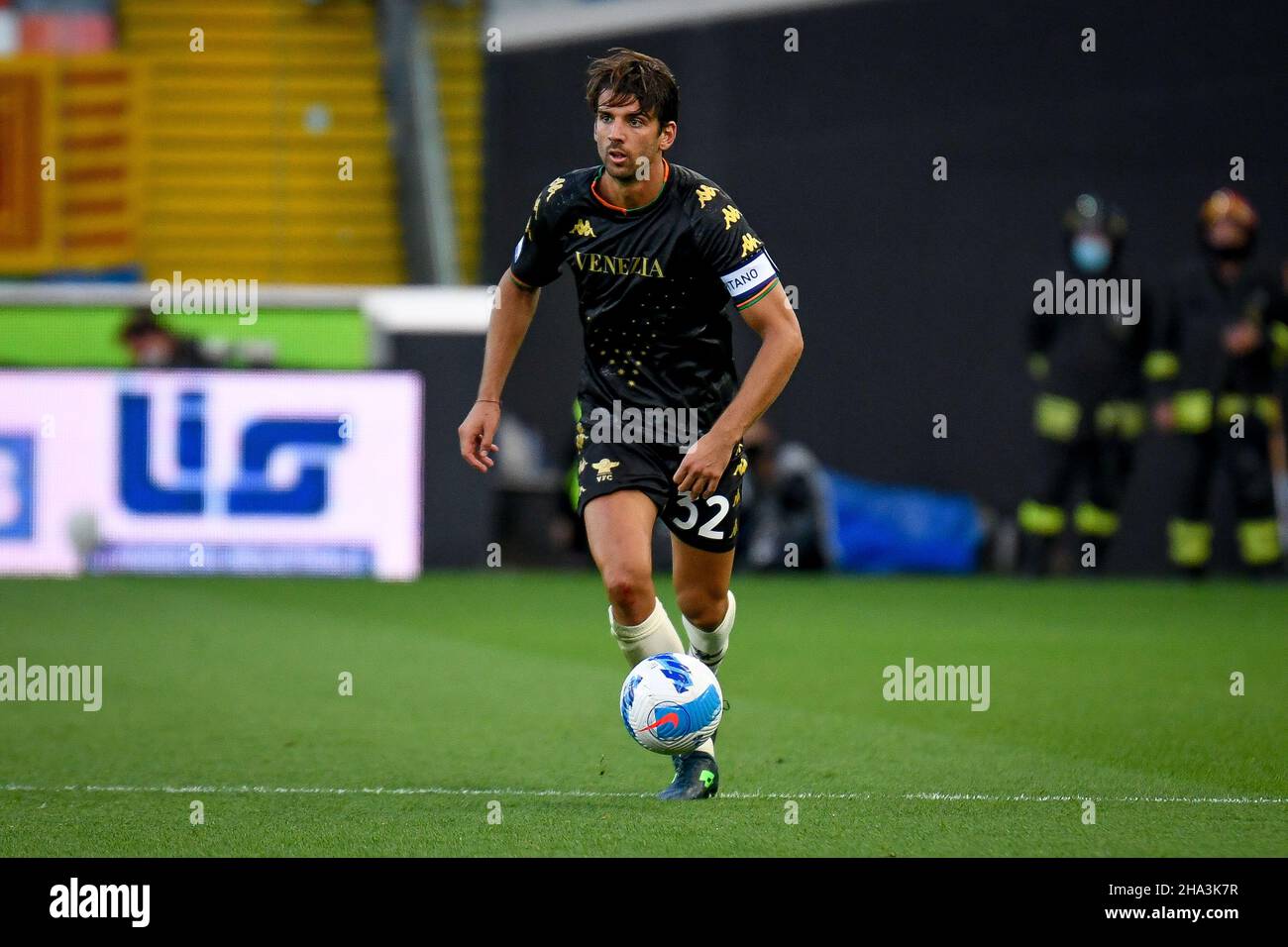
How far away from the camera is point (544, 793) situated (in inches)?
251

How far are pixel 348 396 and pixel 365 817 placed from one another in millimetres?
8517

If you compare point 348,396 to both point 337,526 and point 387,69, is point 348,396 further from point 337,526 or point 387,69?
point 387,69

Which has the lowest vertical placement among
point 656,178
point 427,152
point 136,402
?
point 136,402

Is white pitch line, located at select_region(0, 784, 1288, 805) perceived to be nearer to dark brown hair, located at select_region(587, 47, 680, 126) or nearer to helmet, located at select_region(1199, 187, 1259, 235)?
dark brown hair, located at select_region(587, 47, 680, 126)

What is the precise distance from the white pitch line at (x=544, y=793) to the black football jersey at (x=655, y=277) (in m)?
1.17

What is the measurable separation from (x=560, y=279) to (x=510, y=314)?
10113 millimetres

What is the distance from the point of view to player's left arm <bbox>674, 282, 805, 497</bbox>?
5.99m

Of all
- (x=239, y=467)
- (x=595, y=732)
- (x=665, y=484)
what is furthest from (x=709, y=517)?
(x=239, y=467)

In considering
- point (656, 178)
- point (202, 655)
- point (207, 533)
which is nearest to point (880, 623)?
point (202, 655)

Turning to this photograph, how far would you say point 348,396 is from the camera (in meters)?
14.2

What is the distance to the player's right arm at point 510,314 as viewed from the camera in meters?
6.44
